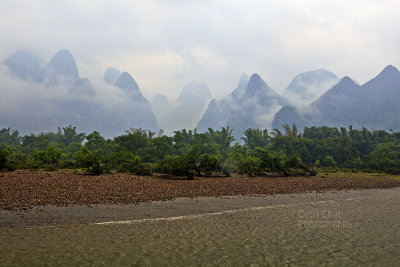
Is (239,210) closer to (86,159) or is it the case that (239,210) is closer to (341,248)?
(341,248)

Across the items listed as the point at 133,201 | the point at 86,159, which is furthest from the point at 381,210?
the point at 86,159

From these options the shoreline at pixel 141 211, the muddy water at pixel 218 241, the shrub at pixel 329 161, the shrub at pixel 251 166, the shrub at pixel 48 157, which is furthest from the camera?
the shrub at pixel 329 161

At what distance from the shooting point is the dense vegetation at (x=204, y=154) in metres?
37.3

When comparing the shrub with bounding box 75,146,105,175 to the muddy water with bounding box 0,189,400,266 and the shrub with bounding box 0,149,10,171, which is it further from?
the muddy water with bounding box 0,189,400,266

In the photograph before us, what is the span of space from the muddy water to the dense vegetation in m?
21.0

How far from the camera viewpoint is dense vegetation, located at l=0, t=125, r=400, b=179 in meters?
37.3

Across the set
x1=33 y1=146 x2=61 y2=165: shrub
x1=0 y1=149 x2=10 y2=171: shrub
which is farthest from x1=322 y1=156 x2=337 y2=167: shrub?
x1=0 y1=149 x2=10 y2=171: shrub

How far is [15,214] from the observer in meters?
14.6

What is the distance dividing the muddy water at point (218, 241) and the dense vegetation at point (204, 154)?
21.0 metres

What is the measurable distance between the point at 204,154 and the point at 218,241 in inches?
1094

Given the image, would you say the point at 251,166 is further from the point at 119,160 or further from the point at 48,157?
the point at 48,157

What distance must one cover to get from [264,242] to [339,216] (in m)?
7.65

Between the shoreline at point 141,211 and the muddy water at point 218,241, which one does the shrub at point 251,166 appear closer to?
the shoreline at point 141,211

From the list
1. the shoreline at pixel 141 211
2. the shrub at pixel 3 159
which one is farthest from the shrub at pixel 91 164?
the shoreline at pixel 141 211
